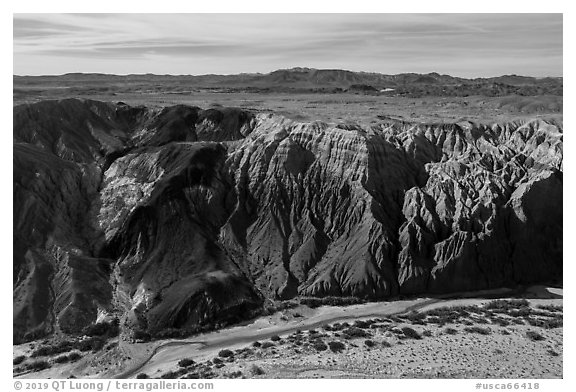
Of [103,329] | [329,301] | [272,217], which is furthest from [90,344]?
[272,217]

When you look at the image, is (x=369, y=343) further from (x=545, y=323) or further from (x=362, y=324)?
(x=545, y=323)

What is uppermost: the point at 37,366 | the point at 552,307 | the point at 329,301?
the point at 329,301

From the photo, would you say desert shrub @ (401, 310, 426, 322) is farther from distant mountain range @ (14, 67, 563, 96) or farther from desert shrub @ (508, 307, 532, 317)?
distant mountain range @ (14, 67, 563, 96)

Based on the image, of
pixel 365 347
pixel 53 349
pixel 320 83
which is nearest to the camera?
pixel 53 349

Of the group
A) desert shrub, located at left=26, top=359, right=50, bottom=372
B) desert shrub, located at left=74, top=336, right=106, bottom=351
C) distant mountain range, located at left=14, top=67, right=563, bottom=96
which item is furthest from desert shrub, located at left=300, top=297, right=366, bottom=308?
distant mountain range, located at left=14, top=67, right=563, bottom=96

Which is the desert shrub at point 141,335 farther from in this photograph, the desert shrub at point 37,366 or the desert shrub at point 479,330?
the desert shrub at point 479,330
